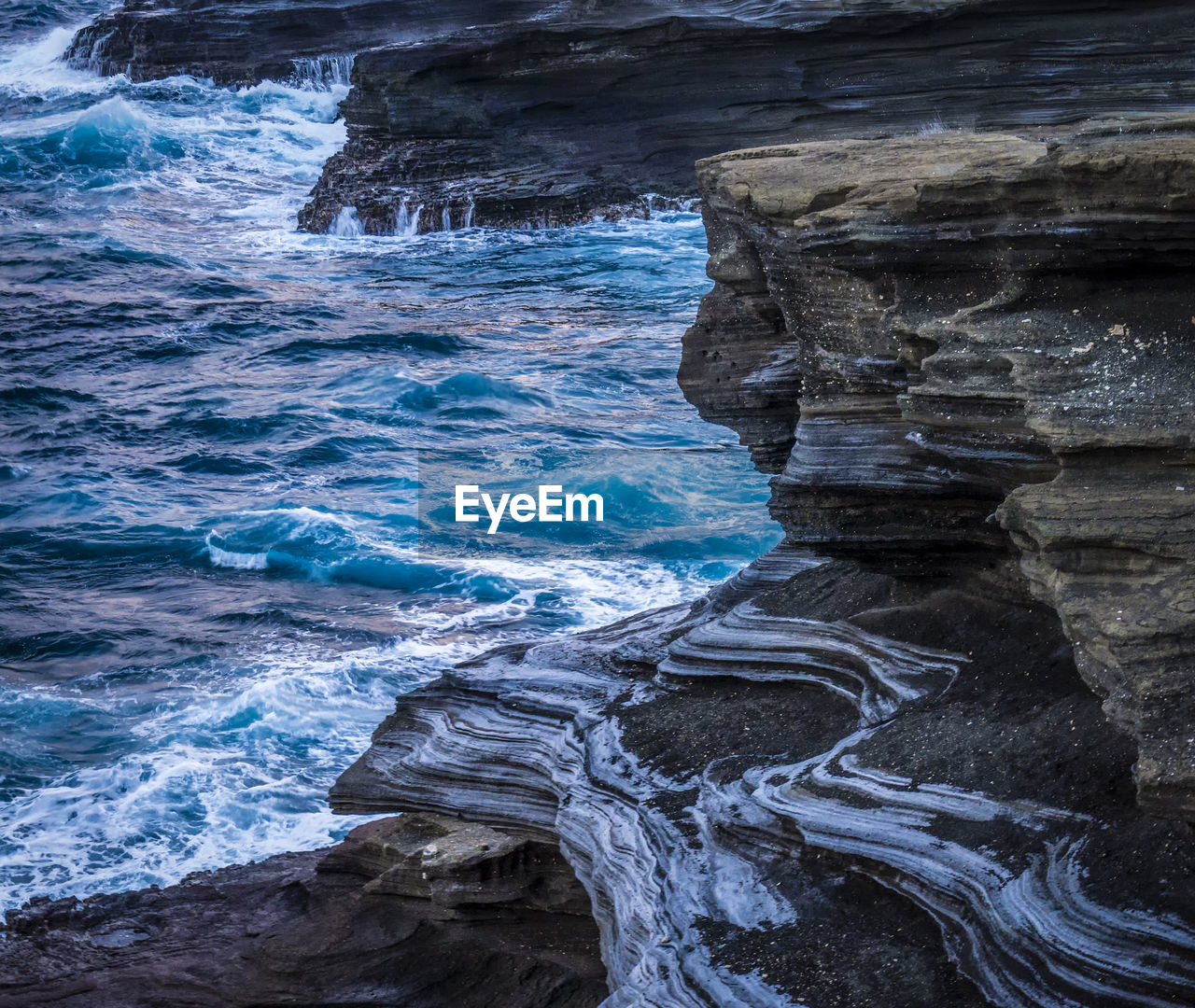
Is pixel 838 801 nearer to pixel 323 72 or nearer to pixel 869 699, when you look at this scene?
pixel 869 699

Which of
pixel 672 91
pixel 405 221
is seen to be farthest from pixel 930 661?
pixel 405 221

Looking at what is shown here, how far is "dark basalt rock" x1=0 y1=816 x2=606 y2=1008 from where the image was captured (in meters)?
7.44

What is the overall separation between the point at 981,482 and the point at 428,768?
4.21 m

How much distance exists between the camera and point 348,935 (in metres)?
7.96

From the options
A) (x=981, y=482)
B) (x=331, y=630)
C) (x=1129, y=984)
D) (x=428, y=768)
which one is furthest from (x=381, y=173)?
(x=1129, y=984)

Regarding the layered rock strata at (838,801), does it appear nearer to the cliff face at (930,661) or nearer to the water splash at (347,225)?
the cliff face at (930,661)

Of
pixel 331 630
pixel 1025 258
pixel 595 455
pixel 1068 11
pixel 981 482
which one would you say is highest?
pixel 1068 11

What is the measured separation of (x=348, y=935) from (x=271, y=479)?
11719 millimetres

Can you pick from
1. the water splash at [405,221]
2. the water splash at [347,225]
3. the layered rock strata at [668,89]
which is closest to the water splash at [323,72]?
the layered rock strata at [668,89]

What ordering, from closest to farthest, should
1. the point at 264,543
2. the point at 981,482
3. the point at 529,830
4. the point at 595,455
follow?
the point at 981,482 → the point at 529,830 → the point at 264,543 → the point at 595,455

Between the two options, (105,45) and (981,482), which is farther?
(105,45)

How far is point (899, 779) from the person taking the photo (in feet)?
19.9

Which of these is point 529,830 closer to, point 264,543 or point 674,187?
point 264,543

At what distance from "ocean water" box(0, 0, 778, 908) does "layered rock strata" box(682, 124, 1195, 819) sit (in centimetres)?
583
